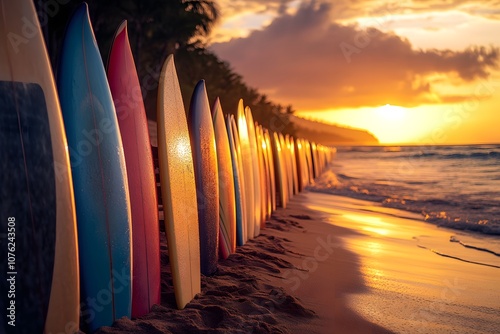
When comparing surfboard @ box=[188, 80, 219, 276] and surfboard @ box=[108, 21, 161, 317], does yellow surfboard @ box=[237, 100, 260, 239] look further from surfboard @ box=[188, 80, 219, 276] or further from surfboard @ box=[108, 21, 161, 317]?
surfboard @ box=[108, 21, 161, 317]

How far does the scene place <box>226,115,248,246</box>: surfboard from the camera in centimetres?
416

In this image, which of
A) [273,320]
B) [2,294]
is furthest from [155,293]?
[2,294]

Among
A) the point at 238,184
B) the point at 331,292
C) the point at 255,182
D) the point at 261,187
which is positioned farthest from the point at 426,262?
the point at 261,187

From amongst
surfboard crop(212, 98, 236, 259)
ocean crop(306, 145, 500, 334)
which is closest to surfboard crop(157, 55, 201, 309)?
surfboard crop(212, 98, 236, 259)

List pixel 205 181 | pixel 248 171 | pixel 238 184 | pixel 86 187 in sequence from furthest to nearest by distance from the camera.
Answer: pixel 248 171 → pixel 238 184 → pixel 205 181 → pixel 86 187

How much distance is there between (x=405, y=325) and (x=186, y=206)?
1394mm

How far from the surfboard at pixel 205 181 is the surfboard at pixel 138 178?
0.61 meters

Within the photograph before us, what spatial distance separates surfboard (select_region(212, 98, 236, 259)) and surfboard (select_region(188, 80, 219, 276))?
0.30 metres

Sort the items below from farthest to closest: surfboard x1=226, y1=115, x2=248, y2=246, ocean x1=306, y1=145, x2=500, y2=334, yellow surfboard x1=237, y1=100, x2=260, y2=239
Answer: yellow surfboard x1=237, y1=100, x2=260, y2=239 → surfboard x1=226, y1=115, x2=248, y2=246 → ocean x1=306, y1=145, x2=500, y2=334

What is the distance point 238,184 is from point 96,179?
2100mm

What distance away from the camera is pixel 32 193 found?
1.88 m

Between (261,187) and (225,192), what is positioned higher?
(225,192)

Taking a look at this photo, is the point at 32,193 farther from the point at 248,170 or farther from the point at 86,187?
the point at 248,170

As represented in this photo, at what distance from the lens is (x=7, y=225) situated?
5.91ft
